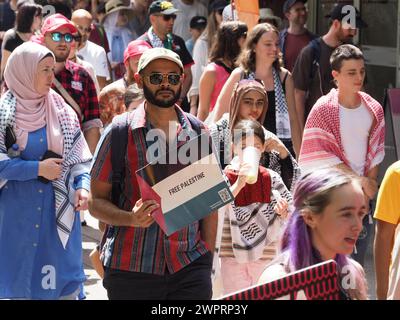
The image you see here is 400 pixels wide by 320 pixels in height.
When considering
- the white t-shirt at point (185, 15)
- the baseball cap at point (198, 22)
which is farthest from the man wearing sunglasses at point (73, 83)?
the white t-shirt at point (185, 15)

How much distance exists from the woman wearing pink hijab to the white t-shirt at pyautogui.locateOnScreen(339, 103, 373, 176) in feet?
5.79

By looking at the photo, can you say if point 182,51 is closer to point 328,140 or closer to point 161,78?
point 328,140

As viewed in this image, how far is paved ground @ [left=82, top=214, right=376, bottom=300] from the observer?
26.5 feet

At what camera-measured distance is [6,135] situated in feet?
20.6

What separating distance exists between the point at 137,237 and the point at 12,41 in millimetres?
6367

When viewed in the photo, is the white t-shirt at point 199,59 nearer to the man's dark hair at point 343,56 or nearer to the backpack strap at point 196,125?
the man's dark hair at point 343,56

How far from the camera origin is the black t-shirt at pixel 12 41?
36.0 feet

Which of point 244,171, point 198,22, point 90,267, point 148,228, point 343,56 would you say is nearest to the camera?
point 148,228

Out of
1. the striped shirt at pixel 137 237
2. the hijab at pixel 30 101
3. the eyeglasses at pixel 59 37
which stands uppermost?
the eyeglasses at pixel 59 37

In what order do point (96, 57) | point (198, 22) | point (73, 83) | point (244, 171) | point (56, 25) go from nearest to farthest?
1. point (244, 171)
2. point (73, 83)
3. point (56, 25)
4. point (96, 57)
5. point (198, 22)

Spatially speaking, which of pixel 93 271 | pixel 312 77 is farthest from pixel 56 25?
pixel 312 77

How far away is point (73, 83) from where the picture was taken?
764cm

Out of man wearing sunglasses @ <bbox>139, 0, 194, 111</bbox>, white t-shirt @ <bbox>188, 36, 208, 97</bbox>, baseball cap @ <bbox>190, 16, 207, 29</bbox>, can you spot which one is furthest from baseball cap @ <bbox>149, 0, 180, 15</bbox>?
baseball cap @ <bbox>190, 16, 207, 29</bbox>

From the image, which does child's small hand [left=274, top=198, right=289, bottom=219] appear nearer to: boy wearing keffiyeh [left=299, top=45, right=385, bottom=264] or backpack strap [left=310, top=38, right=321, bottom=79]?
boy wearing keffiyeh [left=299, top=45, right=385, bottom=264]
